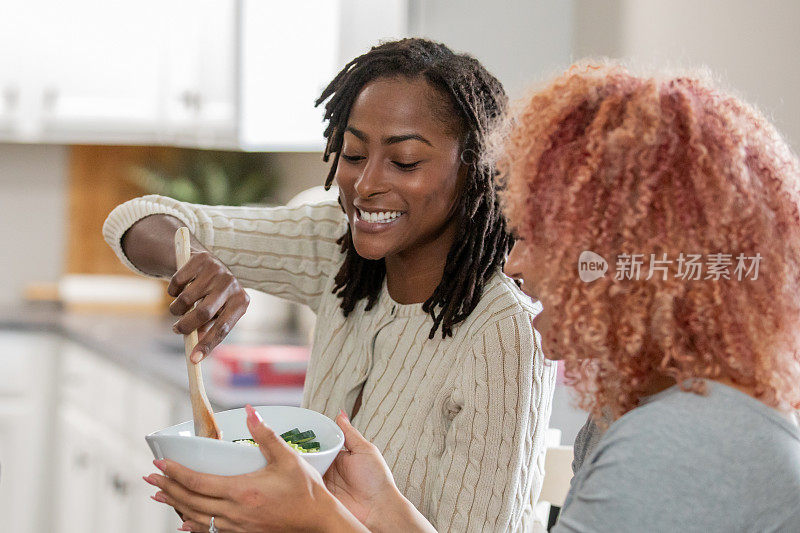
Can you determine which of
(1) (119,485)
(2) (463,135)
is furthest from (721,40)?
(1) (119,485)

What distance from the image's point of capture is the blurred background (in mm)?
2125

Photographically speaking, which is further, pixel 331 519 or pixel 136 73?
pixel 136 73

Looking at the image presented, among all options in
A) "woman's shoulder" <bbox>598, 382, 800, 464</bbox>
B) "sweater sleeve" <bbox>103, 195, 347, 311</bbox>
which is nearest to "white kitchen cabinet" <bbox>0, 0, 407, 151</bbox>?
"sweater sleeve" <bbox>103, 195, 347, 311</bbox>

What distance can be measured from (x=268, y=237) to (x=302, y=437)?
0.47 metres

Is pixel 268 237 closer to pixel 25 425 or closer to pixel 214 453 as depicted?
pixel 214 453

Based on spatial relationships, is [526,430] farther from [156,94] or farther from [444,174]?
[156,94]

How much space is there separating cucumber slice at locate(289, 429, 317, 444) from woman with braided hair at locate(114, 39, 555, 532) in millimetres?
41

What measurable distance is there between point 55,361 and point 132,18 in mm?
1200

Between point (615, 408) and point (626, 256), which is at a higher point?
point (626, 256)

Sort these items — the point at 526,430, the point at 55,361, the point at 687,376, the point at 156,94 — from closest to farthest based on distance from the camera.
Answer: the point at 687,376 < the point at 526,430 < the point at 55,361 < the point at 156,94

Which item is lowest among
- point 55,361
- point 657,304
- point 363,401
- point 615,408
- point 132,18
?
point 55,361

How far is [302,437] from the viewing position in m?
1.04

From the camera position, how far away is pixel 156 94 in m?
3.37

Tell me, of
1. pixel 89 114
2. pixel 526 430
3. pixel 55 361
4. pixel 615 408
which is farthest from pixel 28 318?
pixel 615 408
